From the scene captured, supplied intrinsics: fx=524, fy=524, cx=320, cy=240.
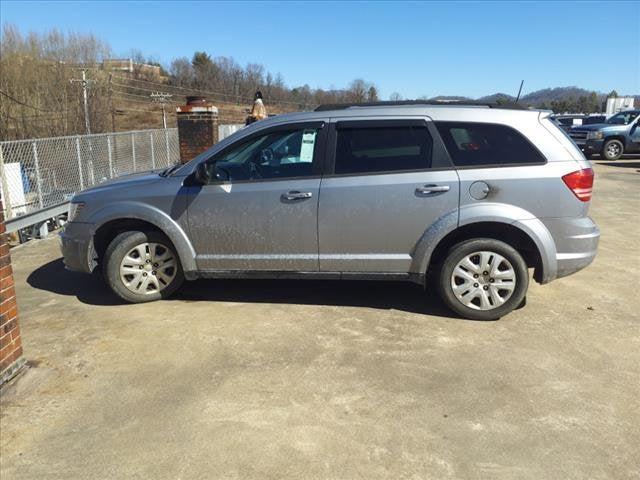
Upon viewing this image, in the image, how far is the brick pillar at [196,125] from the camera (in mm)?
11273

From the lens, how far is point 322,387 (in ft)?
11.6

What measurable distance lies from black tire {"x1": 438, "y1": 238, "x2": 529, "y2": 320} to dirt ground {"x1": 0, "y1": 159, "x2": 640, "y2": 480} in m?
0.11

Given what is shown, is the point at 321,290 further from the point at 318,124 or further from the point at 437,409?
the point at 437,409

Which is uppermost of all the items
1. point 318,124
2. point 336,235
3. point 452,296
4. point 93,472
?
point 318,124

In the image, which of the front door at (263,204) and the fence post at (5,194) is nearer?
the front door at (263,204)

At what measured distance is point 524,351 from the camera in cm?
409

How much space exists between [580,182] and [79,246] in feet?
15.1

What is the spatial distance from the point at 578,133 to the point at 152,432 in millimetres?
25789

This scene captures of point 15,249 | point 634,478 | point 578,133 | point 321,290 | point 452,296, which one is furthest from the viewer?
point 578,133

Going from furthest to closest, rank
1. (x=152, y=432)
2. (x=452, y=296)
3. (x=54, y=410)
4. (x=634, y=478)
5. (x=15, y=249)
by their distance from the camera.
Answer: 1. (x=15, y=249)
2. (x=452, y=296)
3. (x=54, y=410)
4. (x=152, y=432)
5. (x=634, y=478)

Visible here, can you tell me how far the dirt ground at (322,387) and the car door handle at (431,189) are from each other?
1.14 m

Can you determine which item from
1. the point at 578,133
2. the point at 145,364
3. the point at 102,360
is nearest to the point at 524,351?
the point at 145,364

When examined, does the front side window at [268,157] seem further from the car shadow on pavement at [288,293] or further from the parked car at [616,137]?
the parked car at [616,137]

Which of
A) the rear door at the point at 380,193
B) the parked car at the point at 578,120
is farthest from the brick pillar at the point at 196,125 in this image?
the parked car at the point at 578,120
